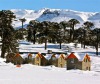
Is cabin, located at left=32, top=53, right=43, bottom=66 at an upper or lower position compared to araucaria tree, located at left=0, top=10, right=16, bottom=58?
lower

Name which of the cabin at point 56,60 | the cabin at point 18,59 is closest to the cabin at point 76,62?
the cabin at point 56,60

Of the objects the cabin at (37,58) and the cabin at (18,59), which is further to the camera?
the cabin at (37,58)

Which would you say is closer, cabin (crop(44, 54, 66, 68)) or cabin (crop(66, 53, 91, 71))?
cabin (crop(66, 53, 91, 71))

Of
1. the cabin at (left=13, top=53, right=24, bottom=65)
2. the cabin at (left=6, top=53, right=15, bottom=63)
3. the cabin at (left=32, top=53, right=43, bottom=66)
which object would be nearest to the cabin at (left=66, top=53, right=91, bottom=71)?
the cabin at (left=32, top=53, right=43, bottom=66)

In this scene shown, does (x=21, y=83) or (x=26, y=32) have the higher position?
(x=26, y=32)

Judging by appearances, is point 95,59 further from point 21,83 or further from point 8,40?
point 21,83

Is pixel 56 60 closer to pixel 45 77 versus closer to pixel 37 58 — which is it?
pixel 37 58

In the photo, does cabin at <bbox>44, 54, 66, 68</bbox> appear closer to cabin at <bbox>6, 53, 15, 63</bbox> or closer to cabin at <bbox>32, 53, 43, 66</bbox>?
cabin at <bbox>32, 53, 43, 66</bbox>

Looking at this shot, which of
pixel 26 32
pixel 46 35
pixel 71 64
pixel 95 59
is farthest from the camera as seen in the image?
pixel 26 32

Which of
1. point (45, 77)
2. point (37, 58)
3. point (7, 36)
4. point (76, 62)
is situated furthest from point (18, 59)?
point (45, 77)

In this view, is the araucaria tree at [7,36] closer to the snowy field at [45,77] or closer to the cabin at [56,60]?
the cabin at [56,60]

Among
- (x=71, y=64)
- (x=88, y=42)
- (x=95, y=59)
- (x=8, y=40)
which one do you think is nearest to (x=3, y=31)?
(x=8, y=40)

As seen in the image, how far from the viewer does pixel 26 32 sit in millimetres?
173625

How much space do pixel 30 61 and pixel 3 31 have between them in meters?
10.0
